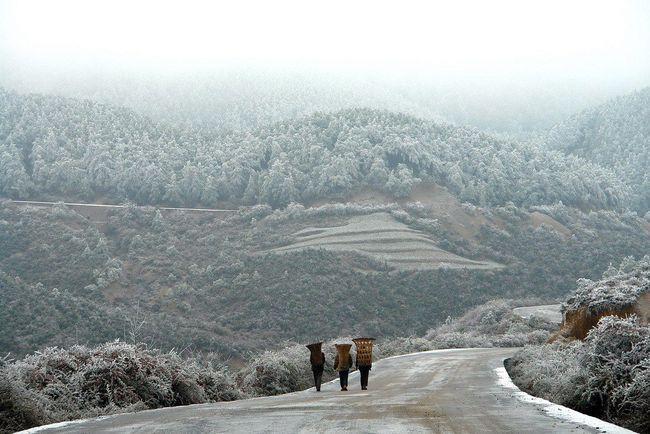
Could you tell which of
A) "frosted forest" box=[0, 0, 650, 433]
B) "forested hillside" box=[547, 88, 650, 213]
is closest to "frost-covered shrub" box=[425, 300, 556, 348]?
"frosted forest" box=[0, 0, 650, 433]

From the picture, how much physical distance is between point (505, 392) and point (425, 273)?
207ft

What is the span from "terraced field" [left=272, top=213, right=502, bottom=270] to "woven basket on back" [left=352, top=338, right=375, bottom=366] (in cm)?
6058

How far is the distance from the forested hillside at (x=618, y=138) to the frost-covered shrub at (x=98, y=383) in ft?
413

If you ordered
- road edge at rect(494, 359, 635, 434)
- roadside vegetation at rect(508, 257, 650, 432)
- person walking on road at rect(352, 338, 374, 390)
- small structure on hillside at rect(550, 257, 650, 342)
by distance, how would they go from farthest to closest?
small structure on hillside at rect(550, 257, 650, 342), person walking on road at rect(352, 338, 374, 390), roadside vegetation at rect(508, 257, 650, 432), road edge at rect(494, 359, 635, 434)

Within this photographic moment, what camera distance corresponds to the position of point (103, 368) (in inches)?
579

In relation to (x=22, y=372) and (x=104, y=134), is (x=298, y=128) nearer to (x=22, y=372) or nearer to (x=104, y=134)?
(x=104, y=134)

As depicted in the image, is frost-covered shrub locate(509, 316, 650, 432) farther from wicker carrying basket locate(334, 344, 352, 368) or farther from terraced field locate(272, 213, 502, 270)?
terraced field locate(272, 213, 502, 270)

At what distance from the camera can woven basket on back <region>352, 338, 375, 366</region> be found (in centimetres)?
1808

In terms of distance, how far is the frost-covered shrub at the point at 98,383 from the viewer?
483 inches

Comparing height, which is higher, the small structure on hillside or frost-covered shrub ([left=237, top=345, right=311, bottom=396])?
the small structure on hillside

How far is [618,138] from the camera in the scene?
6004 inches

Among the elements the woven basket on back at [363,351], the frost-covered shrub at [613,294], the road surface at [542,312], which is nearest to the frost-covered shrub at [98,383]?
the woven basket on back at [363,351]

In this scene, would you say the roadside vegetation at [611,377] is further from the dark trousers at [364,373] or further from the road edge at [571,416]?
the dark trousers at [364,373]

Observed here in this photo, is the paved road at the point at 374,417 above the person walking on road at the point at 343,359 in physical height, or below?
above
